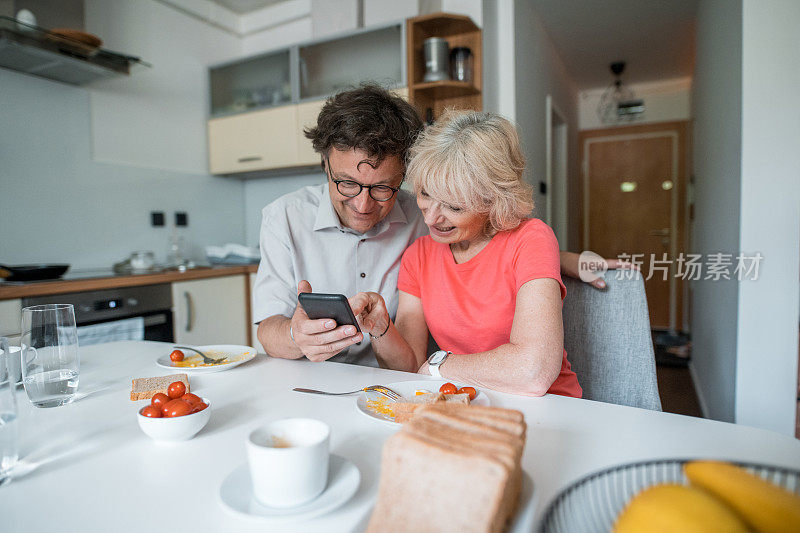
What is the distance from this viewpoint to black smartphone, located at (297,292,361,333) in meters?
0.98

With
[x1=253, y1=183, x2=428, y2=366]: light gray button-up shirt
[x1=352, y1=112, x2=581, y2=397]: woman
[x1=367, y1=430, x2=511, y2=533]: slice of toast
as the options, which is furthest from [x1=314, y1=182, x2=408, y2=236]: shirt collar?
[x1=367, y1=430, x2=511, y2=533]: slice of toast

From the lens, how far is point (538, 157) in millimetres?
3668

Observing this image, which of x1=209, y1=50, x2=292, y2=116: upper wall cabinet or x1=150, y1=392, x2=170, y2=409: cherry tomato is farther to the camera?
x1=209, y1=50, x2=292, y2=116: upper wall cabinet

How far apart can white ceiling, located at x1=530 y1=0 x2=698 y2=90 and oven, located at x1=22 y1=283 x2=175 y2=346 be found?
316cm

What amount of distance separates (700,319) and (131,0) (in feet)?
13.8

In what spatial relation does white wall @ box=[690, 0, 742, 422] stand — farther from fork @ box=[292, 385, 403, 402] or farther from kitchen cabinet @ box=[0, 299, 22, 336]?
kitchen cabinet @ box=[0, 299, 22, 336]

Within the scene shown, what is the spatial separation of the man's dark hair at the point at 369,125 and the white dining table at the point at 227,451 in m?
0.63

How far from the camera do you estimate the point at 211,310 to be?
2836mm

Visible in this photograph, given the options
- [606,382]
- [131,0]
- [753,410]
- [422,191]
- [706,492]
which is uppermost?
[131,0]

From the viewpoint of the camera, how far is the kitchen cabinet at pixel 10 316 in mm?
1899

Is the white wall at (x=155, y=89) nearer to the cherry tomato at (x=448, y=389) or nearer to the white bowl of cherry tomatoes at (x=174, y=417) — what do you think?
the white bowl of cherry tomatoes at (x=174, y=417)

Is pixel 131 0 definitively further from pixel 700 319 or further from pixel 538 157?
pixel 700 319

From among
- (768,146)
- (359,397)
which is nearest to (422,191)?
(359,397)

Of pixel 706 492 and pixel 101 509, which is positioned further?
Result: pixel 101 509
